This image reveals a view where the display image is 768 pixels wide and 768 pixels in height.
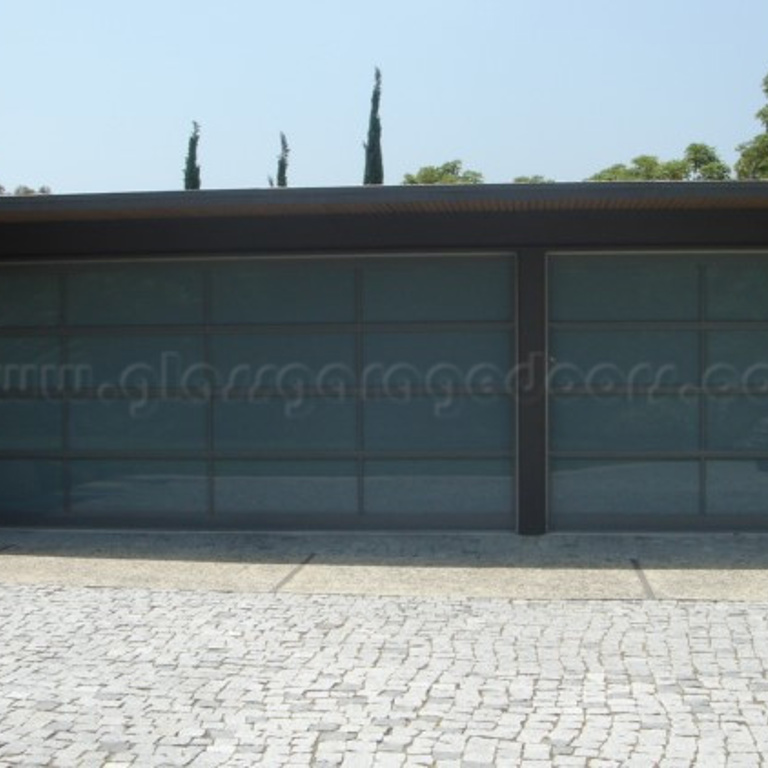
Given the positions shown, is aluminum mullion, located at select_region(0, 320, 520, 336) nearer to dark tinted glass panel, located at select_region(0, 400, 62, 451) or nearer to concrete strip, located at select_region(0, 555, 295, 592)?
dark tinted glass panel, located at select_region(0, 400, 62, 451)

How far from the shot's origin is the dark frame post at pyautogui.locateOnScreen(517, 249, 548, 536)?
1116 centimetres

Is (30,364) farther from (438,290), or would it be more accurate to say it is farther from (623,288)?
(623,288)

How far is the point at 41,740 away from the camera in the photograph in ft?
19.2

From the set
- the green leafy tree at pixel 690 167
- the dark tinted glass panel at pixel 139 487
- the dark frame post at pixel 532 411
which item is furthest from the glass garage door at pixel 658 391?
the green leafy tree at pixel 690 167

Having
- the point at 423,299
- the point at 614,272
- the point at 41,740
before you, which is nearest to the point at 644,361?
the point at 614,272

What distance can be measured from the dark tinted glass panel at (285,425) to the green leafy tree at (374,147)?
85.1 feet

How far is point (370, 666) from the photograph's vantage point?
277 inches

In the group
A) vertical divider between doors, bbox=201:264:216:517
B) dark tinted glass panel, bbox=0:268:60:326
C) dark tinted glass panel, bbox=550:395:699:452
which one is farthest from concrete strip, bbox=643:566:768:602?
dark tinted glass panel, bbox=0:268:60:326

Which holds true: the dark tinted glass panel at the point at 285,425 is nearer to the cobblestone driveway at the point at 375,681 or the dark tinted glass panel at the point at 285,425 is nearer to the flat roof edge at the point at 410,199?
the flat roof edge at the point at 410,199

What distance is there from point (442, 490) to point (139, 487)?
2.69 meters

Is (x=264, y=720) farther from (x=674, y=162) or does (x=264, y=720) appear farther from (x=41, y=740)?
(x=674, y=162)

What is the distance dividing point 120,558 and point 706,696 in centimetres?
535

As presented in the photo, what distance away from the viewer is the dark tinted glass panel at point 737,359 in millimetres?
11219

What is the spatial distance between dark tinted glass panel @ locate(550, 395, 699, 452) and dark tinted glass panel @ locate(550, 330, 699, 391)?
5.8 inches
